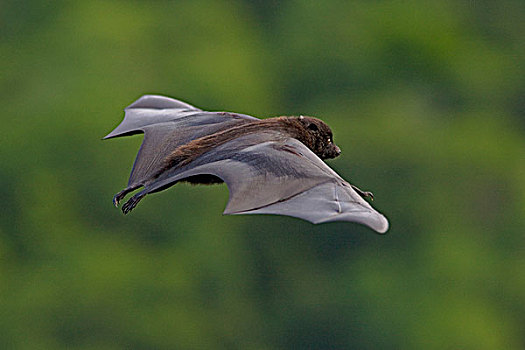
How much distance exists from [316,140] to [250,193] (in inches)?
32.1

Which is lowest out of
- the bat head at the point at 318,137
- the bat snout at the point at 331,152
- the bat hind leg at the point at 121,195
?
the bat hind leg at the point at 121,195

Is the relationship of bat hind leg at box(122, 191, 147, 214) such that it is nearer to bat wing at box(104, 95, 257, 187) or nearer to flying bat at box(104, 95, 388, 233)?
flying bat at box(104, 95, 388, 233)

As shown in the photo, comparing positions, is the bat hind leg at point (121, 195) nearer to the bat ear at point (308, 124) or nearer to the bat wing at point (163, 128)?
the bat wing at point (163, 128)

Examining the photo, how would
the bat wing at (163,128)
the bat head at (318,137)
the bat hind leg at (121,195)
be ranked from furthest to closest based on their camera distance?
the bat head at (318,137) < the bat wing at (163,128) < the bat hind leg at (121,195)

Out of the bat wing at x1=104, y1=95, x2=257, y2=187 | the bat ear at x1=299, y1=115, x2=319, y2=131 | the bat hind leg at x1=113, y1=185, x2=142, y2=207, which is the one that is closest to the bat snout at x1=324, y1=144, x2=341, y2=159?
the bat ear at x1=299, y1=115, x2=319, y2=131

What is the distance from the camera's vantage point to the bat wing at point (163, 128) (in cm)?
270

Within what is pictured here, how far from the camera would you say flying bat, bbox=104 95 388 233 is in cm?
211

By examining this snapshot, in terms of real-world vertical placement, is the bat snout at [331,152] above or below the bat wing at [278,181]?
below

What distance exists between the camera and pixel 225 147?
8.06ft

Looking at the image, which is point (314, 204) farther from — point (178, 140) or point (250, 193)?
point (178, 140)

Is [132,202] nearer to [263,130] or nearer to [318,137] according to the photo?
[263,130]

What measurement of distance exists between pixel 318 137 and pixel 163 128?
0.60m

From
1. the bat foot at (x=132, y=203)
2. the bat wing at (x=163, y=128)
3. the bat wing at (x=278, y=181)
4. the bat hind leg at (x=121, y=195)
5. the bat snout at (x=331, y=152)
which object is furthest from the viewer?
the bat snout at (x=331, y=152)

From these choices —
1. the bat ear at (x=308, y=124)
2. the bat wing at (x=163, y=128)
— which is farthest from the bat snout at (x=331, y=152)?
the bat wing at (x=163, y=128)
